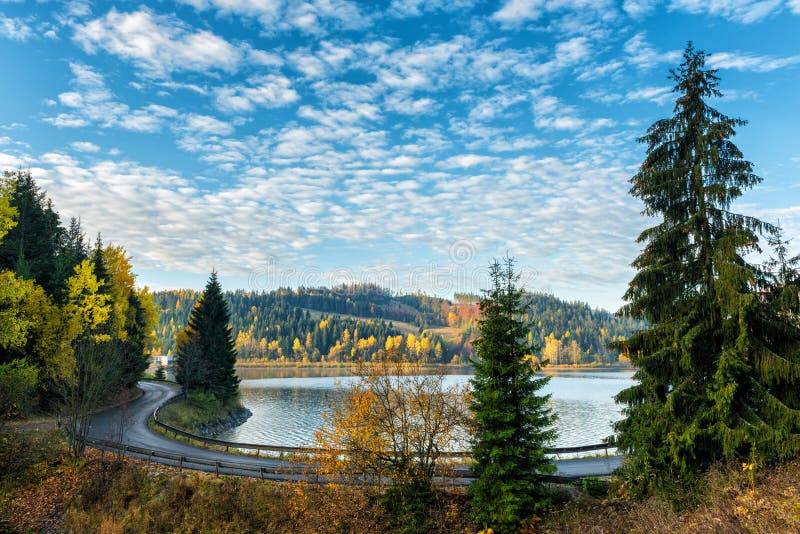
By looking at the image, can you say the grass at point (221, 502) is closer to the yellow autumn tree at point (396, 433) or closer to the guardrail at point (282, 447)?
the yellow autumn tree at point (396, 433)

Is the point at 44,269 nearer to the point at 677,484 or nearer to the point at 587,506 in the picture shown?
the point at 587,506

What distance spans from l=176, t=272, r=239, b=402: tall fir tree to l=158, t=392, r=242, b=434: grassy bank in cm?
150

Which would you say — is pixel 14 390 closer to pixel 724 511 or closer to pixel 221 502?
pixel 221 502

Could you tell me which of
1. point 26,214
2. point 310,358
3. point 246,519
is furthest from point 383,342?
point 246,519

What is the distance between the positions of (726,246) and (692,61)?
7.69 m

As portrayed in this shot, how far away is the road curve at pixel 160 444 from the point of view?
26266mm

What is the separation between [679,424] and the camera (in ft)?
55.2

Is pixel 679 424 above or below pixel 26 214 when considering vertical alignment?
below

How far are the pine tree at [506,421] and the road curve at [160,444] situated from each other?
17.6ft

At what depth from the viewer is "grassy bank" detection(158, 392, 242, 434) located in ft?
152

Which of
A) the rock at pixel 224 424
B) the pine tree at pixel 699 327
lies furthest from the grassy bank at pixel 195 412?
the pine tree at pixel 699 327

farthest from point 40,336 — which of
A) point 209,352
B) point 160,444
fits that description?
point 209,352

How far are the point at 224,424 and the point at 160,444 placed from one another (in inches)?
772

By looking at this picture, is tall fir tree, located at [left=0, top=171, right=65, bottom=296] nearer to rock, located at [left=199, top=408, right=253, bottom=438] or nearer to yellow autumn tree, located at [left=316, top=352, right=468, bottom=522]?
rock, located at [left=199, top=408, right=253, bottom=438]
